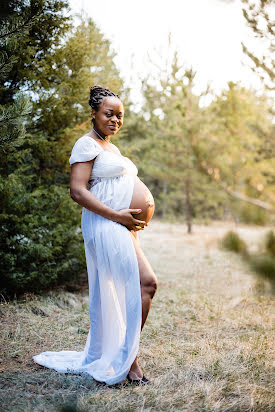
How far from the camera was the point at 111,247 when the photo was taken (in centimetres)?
253

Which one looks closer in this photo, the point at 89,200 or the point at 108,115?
the point at 89,200

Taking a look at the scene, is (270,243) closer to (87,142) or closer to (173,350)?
(87,142)

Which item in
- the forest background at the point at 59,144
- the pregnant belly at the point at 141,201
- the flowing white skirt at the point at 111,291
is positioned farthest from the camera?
the forest background at the point at 59,144

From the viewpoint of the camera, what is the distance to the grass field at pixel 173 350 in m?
2.27

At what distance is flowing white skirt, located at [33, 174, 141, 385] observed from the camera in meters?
2.49

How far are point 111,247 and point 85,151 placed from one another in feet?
2.19

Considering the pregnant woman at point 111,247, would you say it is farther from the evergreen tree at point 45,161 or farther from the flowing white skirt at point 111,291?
the evergreen tree at point 45,161

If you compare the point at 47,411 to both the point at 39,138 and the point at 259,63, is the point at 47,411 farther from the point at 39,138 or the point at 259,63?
the point at 259,63

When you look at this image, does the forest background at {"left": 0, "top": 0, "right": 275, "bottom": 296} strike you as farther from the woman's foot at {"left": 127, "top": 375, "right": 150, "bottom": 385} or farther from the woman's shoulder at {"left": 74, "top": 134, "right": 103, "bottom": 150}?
the woman's foot at {"left": 127, "top": 375, "right": 150, "bottom": 385}

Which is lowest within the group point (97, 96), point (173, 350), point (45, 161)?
point (173, 350)

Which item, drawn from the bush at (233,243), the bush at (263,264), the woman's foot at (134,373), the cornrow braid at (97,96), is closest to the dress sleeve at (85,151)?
the cornrow braid at (97,96)

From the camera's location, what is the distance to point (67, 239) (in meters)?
4.84

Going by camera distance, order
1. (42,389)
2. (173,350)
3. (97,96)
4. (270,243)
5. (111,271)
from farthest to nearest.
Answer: (173,350), (97,96), (111,271), (42,389), (270,243)

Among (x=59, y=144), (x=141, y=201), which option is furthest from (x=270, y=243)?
(x=59, y=144)
